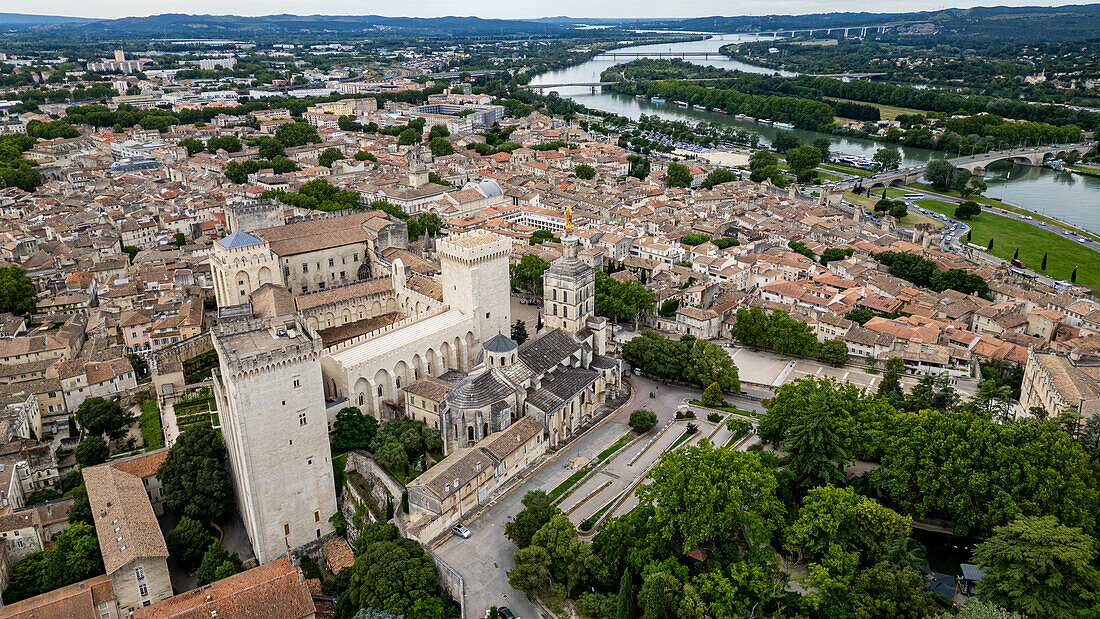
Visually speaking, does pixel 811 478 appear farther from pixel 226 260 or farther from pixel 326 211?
pixel 326 211

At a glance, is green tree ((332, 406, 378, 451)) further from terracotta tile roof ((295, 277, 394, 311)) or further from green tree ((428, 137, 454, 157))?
green tree ((428, 137, 454, 157))

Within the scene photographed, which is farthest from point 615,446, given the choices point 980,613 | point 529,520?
point 980,613

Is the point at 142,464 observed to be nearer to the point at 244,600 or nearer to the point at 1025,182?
the point at 244,600

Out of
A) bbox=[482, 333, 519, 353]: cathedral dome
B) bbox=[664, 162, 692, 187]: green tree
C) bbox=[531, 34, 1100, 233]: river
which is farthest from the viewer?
bbox=[664, 162, 692, 187]: green tree

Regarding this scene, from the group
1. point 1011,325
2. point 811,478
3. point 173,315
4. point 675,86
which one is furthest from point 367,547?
point 675,86

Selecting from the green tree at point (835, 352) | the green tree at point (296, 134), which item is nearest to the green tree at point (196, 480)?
the green tree at point (835, 352)

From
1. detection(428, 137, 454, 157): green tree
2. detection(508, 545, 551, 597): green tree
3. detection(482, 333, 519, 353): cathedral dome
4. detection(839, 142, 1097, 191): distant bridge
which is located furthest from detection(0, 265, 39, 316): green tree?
detection(839, 142, 1097, 191): distant bridge
